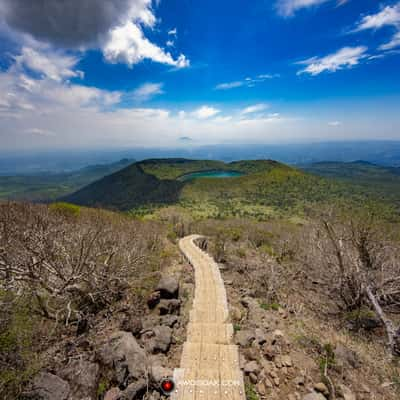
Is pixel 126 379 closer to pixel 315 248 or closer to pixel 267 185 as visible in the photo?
pixel 315 248

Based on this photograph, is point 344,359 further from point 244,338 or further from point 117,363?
point 117,363

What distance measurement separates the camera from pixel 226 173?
567ft

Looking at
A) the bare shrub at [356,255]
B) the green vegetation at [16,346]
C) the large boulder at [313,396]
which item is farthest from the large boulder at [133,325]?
the bare shrub at [356,255]

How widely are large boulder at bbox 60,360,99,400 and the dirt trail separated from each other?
237 cm

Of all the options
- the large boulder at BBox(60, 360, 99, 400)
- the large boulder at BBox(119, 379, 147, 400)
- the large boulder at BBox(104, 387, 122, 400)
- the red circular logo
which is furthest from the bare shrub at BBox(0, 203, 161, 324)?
the red circular logo

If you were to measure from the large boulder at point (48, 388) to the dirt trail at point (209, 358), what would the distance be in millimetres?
3048

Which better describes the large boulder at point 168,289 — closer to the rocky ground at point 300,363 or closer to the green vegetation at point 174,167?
the rocky ground at point 300,363

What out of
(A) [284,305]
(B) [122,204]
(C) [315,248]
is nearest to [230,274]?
(A) [284,305]

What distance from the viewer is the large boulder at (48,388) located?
549cm

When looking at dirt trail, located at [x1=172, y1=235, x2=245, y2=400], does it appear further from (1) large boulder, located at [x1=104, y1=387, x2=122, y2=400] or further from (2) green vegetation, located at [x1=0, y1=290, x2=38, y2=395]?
(2) green vegetation, located at [x1=0, y1=290, x2=38, y2=395]

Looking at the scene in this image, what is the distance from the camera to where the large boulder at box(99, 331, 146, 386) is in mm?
6180

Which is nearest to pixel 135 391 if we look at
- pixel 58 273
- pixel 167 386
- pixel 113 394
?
pixel 113 394

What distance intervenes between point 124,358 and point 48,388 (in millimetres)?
1982

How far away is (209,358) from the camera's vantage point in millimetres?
7172
